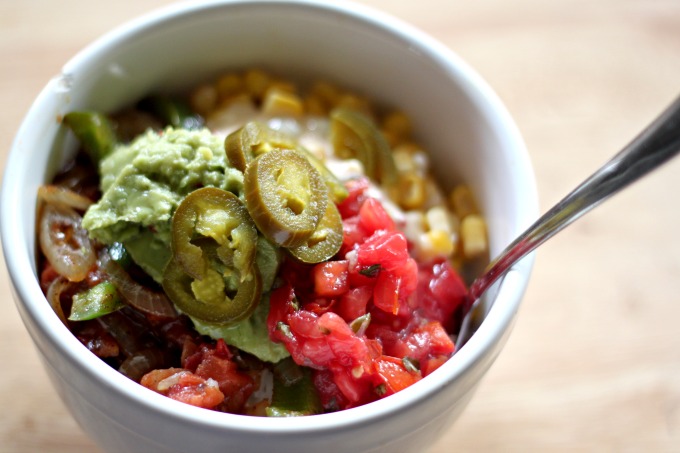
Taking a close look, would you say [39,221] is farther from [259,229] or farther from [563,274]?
[563,274]

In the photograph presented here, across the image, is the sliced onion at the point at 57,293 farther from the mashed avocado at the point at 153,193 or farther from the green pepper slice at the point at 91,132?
the green pepper slice at the point at 91,132

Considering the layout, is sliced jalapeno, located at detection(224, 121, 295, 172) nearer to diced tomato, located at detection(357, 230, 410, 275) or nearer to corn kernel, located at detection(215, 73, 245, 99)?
diced tomato, located at detection(357, 230, 410, 275)

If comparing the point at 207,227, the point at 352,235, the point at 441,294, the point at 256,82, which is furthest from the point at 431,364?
the point at 256,82

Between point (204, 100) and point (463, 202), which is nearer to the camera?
point (463, 202)

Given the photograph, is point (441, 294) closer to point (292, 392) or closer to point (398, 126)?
point (292, 392)

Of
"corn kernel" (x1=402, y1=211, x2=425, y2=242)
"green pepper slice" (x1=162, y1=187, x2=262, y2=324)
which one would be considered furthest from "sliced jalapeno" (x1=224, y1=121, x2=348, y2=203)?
"corn kernel" (x1=402, y1=211, x2=425, y2=242)

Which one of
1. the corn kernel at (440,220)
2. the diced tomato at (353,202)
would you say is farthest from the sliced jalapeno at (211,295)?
the corn kernel at (440,220)
